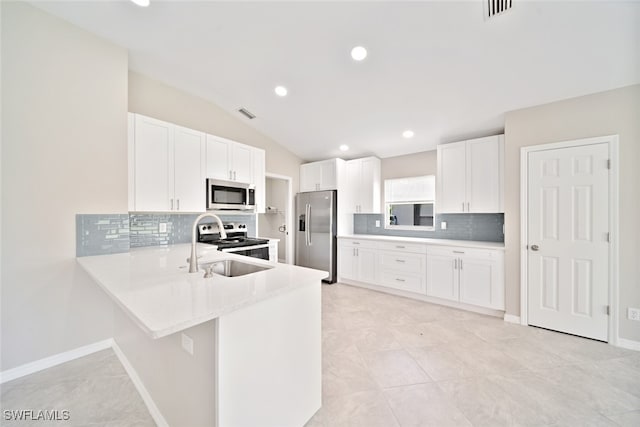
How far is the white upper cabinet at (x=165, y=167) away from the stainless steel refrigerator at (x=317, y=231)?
207 centimetres

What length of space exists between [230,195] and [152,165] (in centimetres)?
102

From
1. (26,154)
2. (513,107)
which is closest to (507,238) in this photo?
(513,107)

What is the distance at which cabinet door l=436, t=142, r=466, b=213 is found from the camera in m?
3.41

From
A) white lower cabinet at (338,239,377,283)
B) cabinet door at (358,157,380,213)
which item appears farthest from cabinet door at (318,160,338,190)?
white lower cabinet at (338,239,377,283)

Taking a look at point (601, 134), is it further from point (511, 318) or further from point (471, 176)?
point (511, 318)

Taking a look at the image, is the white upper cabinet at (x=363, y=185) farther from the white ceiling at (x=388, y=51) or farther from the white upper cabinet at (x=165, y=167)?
the white upper cabinet at (x=165, y=167)

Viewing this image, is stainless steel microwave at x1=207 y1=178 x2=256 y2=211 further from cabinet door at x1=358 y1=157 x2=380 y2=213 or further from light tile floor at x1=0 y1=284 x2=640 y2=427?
cabinet door at x1=358 y1=157 x2=380 y2=213

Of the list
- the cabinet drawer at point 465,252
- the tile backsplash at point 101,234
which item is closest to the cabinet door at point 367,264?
the cabinet drawer at point 465,252

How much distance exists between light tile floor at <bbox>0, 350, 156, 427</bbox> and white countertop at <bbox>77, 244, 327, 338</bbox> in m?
0.94

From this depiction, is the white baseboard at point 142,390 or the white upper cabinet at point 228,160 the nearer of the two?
the white baseboard at point 142,390

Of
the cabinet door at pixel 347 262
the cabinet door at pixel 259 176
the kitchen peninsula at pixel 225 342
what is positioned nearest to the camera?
the kitchen peninsula at pixel 225 342

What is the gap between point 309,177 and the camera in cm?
487

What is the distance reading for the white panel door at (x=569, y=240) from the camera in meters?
2.41

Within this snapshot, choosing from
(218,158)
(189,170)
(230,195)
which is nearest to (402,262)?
(230,195)
